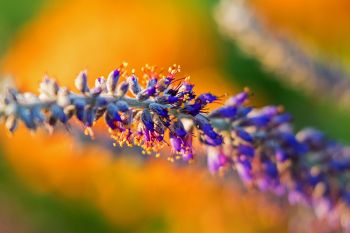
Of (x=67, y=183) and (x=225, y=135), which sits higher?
(x=67, y=183)

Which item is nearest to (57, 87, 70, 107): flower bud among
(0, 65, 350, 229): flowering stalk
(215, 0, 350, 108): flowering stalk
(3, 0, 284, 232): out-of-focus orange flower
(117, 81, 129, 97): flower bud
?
(0, 65, 350, 229): flowering stalk

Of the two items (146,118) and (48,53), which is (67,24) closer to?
(48,53)

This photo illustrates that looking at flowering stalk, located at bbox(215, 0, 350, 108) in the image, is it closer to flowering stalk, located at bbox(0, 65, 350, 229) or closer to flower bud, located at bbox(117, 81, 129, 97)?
flowering stalk, located at bbox(0, 65, 350, 229)

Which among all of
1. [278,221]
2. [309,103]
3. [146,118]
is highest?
[309,103]

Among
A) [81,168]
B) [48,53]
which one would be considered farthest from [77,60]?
[81,168]

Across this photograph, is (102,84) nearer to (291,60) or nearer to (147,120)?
(147,120)

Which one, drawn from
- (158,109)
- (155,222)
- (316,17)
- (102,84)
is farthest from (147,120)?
(316,17)

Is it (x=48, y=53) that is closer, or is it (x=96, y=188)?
(x=96, y=188)

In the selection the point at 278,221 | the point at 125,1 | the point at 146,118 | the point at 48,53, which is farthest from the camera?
the point at 125,1

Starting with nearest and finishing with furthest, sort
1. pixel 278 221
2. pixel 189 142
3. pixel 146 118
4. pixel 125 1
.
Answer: pixel 146 118 < pixel 189 142 < pixel 278 221 < pixel 125 1
